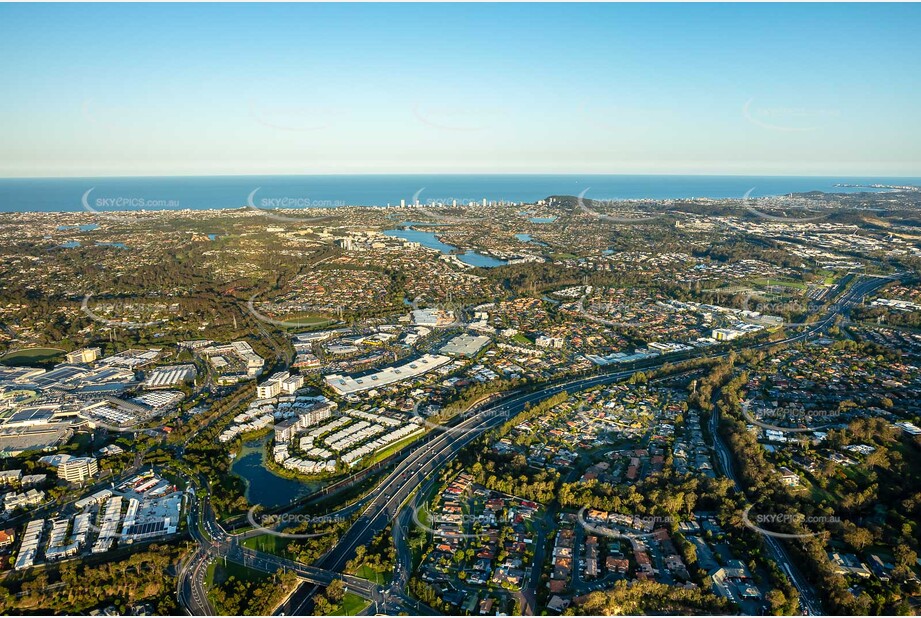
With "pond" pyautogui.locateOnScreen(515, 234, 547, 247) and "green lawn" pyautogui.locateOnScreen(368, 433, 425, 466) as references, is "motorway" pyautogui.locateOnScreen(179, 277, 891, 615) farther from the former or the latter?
"pond" pyautogui.locateOnScreen(515, 234, 547, 247)

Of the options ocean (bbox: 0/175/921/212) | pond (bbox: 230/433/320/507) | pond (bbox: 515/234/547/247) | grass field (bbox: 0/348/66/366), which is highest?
ocean (bbox: 0/175/921/212)

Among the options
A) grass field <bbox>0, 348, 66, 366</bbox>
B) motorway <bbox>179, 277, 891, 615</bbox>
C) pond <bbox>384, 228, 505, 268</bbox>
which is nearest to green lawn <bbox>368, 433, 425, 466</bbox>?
motorway <bbox>179, 277, 891, 615</bbox>

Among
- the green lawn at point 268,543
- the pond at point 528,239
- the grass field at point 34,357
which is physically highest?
the pond at point 528,239

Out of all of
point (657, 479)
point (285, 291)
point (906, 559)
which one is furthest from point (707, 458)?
point (285, 291)

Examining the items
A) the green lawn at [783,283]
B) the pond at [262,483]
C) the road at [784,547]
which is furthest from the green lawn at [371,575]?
the green lawn at [783,283]

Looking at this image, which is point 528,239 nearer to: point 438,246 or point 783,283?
point 438,246

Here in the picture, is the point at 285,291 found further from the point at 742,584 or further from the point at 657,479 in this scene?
the point at 742,584

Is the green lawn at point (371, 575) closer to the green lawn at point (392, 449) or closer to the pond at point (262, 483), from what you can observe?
the pond at point (262, 483)
